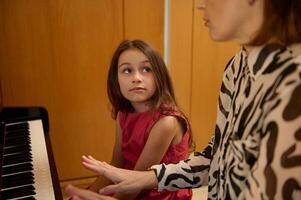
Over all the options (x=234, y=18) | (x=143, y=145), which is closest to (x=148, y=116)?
(x=143, y=145)


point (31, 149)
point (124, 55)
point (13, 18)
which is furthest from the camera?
point (13, 18)

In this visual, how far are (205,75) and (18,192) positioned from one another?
2.02 m

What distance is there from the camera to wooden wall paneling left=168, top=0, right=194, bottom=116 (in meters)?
2.55

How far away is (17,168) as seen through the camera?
1.12 meters

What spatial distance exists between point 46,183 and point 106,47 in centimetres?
146

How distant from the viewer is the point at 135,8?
2383 millimetres

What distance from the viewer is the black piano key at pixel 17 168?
3.60 ft

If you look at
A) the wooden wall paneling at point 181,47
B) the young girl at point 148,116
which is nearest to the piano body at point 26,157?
the young girl at point 148,116

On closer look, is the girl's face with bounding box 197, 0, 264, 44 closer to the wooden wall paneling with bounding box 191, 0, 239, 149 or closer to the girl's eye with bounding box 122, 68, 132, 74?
the girl's eye with bounding box 122, 68, 132, 74

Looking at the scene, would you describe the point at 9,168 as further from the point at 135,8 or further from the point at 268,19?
the point at 135,8

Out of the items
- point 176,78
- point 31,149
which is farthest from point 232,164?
point 176,78

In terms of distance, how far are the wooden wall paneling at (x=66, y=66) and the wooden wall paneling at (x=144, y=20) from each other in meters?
0.07

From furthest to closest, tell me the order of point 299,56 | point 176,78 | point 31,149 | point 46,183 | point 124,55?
point 176,78 → point 124,55 → point 31,149 → point 46,183 → point 299,56

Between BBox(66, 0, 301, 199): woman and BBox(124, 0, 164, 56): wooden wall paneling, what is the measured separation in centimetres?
173
